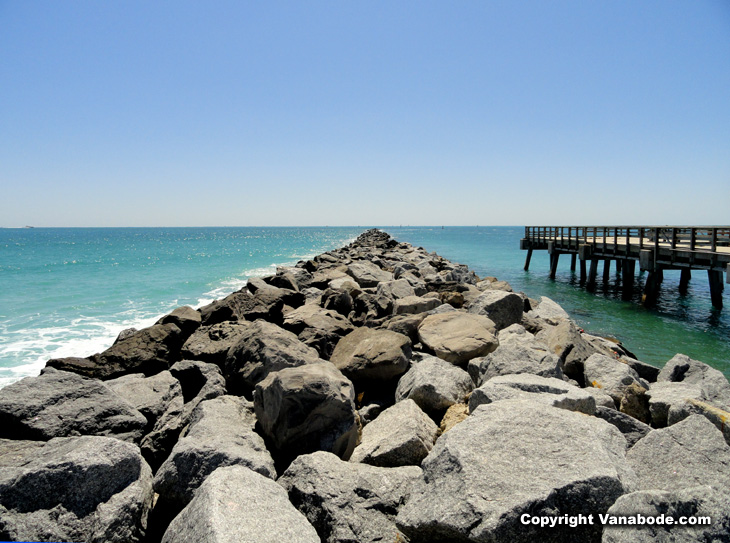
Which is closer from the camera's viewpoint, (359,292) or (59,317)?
(359,292)

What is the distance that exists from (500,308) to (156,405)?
520cm

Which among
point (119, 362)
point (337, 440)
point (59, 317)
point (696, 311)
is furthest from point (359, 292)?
point (696, 311)

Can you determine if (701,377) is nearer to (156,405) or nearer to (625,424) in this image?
(625,424)

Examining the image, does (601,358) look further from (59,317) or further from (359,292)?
(59,317)

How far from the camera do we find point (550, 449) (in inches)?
97.7

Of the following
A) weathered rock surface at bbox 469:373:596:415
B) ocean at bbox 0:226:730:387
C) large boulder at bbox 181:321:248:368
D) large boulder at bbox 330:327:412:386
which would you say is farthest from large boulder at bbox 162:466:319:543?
ocean at bbox 0:226:730:387

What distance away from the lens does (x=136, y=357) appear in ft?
17.1

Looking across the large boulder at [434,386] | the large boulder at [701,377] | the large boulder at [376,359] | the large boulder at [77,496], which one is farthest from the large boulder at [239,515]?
the large boulder at [701,377]

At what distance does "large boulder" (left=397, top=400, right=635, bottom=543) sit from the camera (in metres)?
2.18

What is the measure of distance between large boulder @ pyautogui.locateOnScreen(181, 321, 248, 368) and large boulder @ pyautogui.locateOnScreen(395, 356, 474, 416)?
208 centimetres

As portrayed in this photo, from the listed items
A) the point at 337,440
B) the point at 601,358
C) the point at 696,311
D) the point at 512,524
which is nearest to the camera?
the point at 512,524

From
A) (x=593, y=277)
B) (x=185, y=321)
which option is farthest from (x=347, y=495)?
(x=593, y=277)

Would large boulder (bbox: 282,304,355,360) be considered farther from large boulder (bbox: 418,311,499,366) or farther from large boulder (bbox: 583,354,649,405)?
large boulder (bbox: 583,354,649,405)

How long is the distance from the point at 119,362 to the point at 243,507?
3.65 metres
